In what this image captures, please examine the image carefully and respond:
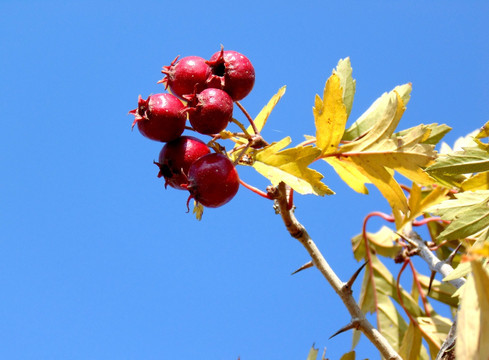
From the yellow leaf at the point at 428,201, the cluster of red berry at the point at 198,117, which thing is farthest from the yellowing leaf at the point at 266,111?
the yellow leaf at the point at 428,201

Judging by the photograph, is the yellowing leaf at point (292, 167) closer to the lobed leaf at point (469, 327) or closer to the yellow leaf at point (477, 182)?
the yellow leaf at point (477, 182)

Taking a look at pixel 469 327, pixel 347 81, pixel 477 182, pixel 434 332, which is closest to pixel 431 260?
pixel 434 332

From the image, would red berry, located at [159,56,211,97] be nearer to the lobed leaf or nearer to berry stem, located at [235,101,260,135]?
berry stem, located at [235,101,260,135]

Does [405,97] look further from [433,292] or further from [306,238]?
[433,292]

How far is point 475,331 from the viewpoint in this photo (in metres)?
0.78

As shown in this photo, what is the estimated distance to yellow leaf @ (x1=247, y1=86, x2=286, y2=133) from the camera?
5.97 ft

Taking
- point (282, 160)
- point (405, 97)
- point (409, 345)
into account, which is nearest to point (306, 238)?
point (282, 160)

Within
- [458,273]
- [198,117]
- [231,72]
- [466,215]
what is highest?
[231,72]

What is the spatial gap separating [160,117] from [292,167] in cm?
42

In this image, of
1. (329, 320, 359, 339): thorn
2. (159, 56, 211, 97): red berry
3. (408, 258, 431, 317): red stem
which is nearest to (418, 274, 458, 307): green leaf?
A: (408, 258, 431, 317): red stem

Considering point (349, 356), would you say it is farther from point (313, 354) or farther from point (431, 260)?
point (431, 260)

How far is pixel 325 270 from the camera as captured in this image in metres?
1.65

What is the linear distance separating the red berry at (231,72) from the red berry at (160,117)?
0.47 ft

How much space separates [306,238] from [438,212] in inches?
16.1
